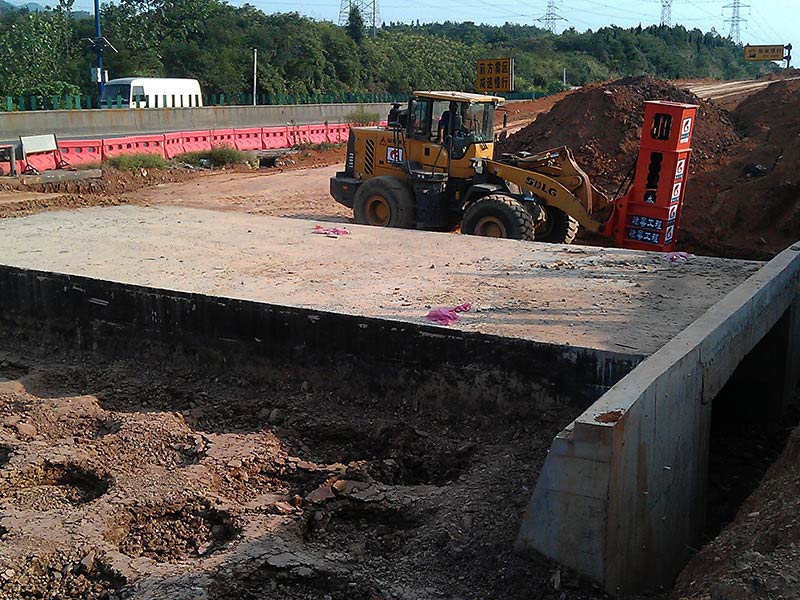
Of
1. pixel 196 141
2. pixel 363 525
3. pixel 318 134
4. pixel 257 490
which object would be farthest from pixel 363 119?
pixel 363 525

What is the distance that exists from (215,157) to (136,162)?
3.31m

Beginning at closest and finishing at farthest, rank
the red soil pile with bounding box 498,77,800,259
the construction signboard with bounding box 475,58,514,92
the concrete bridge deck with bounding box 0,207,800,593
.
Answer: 1. the concrete bridge deck with bounding box 0,207,800,593
2. the red soil pile with bounding box 498,77,800,259
3. the construction signboard with bounding box 475,58,514,92

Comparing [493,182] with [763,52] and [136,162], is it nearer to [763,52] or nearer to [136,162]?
[136,162]

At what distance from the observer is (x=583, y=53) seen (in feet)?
303

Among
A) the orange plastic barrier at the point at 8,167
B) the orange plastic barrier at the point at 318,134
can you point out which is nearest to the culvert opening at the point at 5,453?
the orange plastic barrier at the point at 8,167

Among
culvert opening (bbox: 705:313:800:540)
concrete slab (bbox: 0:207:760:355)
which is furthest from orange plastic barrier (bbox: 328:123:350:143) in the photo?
culvert opening (bbox: 705:313:800:540)

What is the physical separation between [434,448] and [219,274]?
3362 millimetres

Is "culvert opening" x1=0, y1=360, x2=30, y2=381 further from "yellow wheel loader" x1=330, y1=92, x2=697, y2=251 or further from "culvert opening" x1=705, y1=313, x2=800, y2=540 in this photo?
"yellow wheel loader" x1=330, y1=92, x2=697, y2=251

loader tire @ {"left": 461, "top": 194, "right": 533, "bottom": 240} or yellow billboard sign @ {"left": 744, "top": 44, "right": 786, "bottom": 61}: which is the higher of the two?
yellow billboard sign @ {"left": 744, "top": 44, "right": 786, "bottom": 61}

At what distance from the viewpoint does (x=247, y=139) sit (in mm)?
29469

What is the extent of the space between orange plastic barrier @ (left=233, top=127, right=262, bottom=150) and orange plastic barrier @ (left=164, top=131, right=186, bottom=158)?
2299 millimetres

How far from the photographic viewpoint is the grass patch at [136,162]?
22797 mm

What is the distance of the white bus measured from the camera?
3944 cm

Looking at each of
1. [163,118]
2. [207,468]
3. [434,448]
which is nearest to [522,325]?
[434,448]
